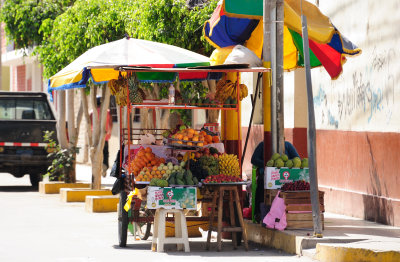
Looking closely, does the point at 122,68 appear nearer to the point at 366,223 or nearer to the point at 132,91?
the point at 132,91

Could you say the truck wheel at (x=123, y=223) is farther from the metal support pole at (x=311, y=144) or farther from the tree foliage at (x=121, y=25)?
the tree foliage at (x=121, y=25)

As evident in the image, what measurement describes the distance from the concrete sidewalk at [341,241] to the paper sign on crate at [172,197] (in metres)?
1.18

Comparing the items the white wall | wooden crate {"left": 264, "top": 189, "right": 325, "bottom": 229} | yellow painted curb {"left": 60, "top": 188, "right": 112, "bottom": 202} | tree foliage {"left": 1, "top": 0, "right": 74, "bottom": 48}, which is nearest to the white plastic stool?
wooden crate {"left": 264, "top": 189, "right": 325, "bottom": 229}

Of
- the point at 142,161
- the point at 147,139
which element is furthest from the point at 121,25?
the point at 142,161

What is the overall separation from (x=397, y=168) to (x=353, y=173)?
164cm

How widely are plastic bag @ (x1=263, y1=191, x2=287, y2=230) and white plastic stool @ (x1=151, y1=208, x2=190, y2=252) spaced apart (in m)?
1.06

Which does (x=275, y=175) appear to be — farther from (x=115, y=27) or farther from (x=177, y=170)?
(x=115, y=27)

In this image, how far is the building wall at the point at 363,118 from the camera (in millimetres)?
12984

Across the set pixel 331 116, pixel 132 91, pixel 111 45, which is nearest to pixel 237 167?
pixel 132 91

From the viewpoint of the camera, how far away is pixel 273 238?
11.5 meters

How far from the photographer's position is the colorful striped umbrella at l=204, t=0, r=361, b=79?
40.4 ft

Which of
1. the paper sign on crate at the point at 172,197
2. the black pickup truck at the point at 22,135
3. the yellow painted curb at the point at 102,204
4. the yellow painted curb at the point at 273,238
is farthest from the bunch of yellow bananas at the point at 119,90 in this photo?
the black pickup truck at the point at 22,135

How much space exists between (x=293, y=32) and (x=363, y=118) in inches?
75.8

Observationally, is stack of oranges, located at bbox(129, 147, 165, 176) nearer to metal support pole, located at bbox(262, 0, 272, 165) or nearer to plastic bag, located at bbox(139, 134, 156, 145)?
plastic bag, located at bbox(139, 134, 156, 145)
